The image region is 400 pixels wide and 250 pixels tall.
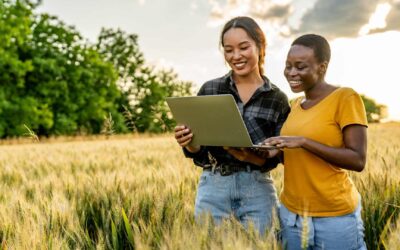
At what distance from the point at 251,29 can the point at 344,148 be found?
0.84 meters

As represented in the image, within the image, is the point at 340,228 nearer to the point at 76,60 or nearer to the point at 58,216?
the point at 58,216

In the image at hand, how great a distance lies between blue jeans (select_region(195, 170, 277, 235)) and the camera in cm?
235

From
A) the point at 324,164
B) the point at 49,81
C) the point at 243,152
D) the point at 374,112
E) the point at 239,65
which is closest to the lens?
the point at 324,164

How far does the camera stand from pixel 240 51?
7.77ft

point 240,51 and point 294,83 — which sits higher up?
point 240,51

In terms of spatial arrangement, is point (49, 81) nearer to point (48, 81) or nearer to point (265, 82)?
point (48, 81)

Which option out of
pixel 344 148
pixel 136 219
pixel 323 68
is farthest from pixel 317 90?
pixel 136 219

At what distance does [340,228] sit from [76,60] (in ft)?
106

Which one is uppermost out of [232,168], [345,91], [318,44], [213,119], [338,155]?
[318,44]

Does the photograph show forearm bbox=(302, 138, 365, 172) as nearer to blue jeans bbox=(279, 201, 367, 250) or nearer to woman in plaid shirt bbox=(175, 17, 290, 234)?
blue jeans bbox=(279, 201, 367, 250)

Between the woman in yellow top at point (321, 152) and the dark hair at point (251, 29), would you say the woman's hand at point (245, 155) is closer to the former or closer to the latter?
the woman in yellow top at point (321, 152)

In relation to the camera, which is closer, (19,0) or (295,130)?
(295,130)

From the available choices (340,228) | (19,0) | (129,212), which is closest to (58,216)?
(129,212)

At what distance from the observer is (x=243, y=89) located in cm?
250
